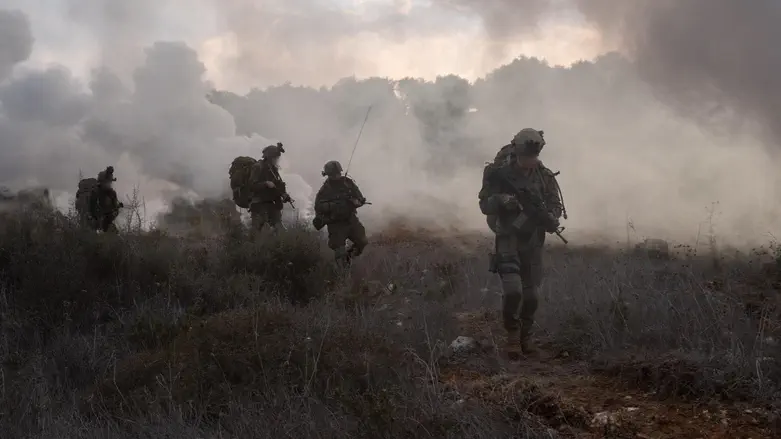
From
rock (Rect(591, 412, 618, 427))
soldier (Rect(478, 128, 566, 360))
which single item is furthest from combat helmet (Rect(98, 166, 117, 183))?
rock (Rect(591, 412, 618, 427))

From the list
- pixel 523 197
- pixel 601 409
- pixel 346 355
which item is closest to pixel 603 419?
pixel 601 409

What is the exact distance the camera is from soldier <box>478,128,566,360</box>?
4.77 metres

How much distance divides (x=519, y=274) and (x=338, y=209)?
147 inches

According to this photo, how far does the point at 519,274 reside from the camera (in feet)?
16.3

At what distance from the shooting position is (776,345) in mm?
3527

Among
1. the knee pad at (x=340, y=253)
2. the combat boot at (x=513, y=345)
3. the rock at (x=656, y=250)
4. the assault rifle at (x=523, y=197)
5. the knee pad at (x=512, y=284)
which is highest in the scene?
the assault rifle at (x=523, y=197)

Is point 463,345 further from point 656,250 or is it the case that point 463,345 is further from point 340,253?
point 656,250

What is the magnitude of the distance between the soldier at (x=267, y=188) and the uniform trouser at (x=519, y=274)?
5.12 metres

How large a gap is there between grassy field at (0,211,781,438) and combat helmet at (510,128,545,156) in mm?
1312

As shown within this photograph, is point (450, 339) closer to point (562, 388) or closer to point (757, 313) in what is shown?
point (562, 388)

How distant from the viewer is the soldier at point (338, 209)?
8227 millimetres

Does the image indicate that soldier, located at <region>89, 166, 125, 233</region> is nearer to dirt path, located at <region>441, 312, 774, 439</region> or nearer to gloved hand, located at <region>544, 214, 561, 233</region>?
gloved hand, located at <region>544, 214, 561, 233</region>

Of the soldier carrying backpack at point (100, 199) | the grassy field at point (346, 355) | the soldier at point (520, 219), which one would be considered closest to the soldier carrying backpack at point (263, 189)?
the soldier carrying backpack at point (100, 199)

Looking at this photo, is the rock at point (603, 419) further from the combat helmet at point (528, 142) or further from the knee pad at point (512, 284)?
the combat helmet at point (528, 142)
